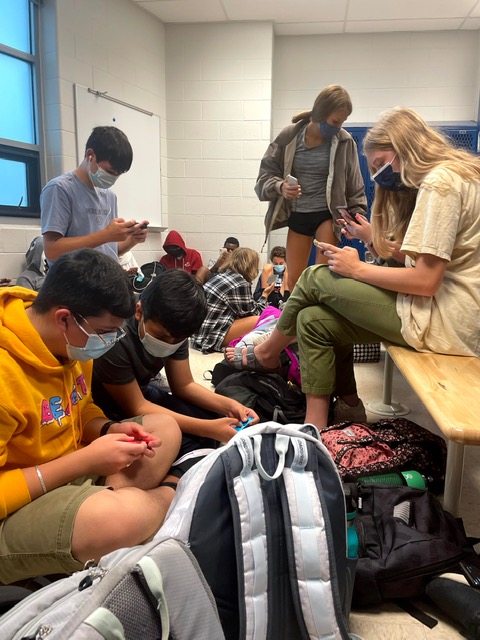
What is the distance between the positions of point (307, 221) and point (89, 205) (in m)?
1.35

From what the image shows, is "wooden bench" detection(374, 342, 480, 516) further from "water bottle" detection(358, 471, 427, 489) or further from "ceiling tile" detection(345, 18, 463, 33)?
"ceiling tile" detection(345, 18, 463, 33)

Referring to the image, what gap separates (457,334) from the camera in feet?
4.65

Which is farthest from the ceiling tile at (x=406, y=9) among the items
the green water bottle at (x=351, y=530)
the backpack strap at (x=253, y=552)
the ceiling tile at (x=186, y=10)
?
the backpack strap at (x=253, y=552)

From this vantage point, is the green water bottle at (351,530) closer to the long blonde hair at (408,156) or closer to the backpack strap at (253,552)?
the backpack strap at (253,552)

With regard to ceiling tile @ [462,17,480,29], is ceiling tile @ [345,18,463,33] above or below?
below

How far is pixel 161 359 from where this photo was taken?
1.58 metres

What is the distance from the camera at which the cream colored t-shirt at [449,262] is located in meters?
1.35

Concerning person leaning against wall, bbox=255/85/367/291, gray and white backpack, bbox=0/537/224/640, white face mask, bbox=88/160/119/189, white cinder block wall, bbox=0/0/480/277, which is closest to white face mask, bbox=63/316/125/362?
gray and white backpack, bbox=0/537/224/640

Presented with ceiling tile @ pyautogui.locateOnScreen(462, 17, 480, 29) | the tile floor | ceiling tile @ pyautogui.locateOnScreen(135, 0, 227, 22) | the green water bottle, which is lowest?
the tile floor

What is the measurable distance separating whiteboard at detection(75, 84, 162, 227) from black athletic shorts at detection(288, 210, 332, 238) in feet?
6.38

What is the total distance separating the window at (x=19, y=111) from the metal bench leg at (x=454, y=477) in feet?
10.8

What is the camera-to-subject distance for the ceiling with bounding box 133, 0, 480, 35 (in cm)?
429

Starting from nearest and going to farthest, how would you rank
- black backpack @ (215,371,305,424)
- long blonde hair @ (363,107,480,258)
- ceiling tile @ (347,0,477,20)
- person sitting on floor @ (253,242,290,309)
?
long blonde hair @ (363,107,480,258), black backpack @ (215,371,305,424), person sitting on floor @ (253,242,290,309), ceiling tile @ (347,0,477,20)

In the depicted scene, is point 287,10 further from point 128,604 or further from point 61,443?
point 128,604
